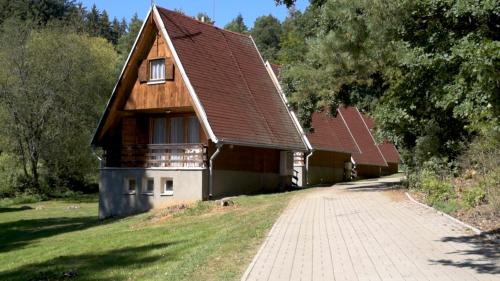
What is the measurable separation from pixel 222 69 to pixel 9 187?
22309 mm

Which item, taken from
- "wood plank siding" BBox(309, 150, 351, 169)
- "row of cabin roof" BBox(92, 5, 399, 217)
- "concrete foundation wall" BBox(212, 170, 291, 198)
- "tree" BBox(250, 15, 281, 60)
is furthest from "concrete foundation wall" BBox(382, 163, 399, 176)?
"tree" BBox(250, 15, 281, 60)

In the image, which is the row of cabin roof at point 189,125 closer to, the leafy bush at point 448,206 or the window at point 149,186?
the window at point 149,186

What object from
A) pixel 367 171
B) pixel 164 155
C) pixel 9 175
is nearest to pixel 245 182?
pixel 164 155

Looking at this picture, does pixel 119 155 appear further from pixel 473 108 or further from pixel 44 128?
pixel 473 108

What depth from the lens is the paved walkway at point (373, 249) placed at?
29.5 feet

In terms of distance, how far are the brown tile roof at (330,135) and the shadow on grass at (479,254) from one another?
21757mm

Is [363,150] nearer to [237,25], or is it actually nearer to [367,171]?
[367,171]

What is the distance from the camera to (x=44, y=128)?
4325 centimetres

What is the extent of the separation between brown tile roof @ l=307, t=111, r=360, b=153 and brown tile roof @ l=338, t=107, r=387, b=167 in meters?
1.44

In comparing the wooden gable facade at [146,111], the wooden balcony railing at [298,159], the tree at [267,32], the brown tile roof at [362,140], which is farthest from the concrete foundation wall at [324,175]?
the tree at [267,32]

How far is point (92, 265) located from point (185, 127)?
14.9 metres

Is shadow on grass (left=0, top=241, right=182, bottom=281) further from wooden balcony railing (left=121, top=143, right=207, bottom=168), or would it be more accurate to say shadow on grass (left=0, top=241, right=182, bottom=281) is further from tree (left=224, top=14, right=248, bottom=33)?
tree (left=224, top=14, right=248, bottom=33)

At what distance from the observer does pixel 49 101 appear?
138ft

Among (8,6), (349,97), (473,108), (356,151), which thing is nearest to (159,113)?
(349,97)
